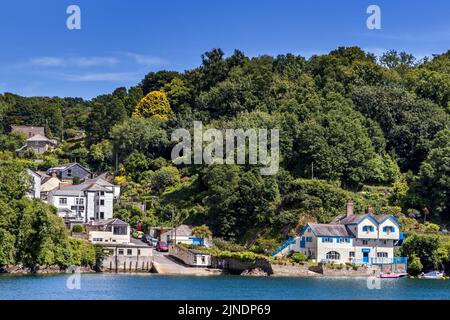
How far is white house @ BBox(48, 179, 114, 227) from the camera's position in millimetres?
76875

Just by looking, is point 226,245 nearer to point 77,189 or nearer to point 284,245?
point 284,245

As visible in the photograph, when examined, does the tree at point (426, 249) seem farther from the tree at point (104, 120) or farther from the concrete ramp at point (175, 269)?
the tree at point (104, 120)

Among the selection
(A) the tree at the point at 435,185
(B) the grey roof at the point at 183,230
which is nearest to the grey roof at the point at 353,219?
(A) the tree at the point at 435,185

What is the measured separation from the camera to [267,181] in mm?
72250

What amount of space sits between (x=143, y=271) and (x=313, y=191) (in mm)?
17499

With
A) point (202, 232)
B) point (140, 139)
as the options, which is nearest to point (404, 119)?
point (202, 232)

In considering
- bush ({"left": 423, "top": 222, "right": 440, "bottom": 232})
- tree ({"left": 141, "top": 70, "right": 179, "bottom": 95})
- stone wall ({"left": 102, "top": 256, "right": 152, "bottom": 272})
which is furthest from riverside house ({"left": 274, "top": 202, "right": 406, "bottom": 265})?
tree ({"left": 141, "top": 70, "right": 179, "bottom": 95})

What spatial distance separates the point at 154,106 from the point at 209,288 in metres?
55.3

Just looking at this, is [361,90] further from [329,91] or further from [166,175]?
[166,175]

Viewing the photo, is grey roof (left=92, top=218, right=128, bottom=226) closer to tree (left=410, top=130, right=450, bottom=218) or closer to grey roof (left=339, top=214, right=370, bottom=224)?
grey roof (left=339, top=214, right=370, bottom=224)

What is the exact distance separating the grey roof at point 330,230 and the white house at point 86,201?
1994cm

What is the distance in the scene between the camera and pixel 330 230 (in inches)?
2653

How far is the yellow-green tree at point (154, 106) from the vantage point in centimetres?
10162
